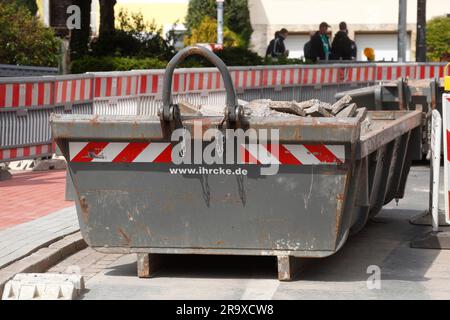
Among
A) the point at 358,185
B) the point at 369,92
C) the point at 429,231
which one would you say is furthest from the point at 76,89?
the point at 358,185

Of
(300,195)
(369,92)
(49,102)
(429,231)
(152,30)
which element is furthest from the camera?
(152,30)

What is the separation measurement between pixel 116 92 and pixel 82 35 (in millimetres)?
8362

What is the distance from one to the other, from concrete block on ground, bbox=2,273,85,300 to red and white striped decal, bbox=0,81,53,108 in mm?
7649

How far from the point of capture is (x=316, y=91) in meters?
28.1

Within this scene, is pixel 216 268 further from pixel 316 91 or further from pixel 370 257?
pixel 316 91

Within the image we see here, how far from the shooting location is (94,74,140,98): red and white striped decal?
18634 millimetres

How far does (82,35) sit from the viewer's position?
27.2 m

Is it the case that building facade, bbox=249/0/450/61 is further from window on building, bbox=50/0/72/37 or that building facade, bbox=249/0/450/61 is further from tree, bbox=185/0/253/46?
window on building, bbox=50/0/72/37

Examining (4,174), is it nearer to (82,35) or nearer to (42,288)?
(42,288)

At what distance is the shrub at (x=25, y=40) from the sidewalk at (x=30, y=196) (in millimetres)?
8604

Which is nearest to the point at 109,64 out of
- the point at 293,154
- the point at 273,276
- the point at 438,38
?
the point at 273,276

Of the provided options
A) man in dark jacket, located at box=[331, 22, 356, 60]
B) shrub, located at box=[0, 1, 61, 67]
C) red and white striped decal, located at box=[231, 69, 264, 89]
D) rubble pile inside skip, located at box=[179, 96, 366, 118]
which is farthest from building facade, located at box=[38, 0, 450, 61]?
rubble pile inside skip, located at box=[179, 96, 366, 118]

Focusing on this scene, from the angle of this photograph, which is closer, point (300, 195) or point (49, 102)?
point (300, 195)

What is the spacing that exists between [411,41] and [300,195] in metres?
48.0
